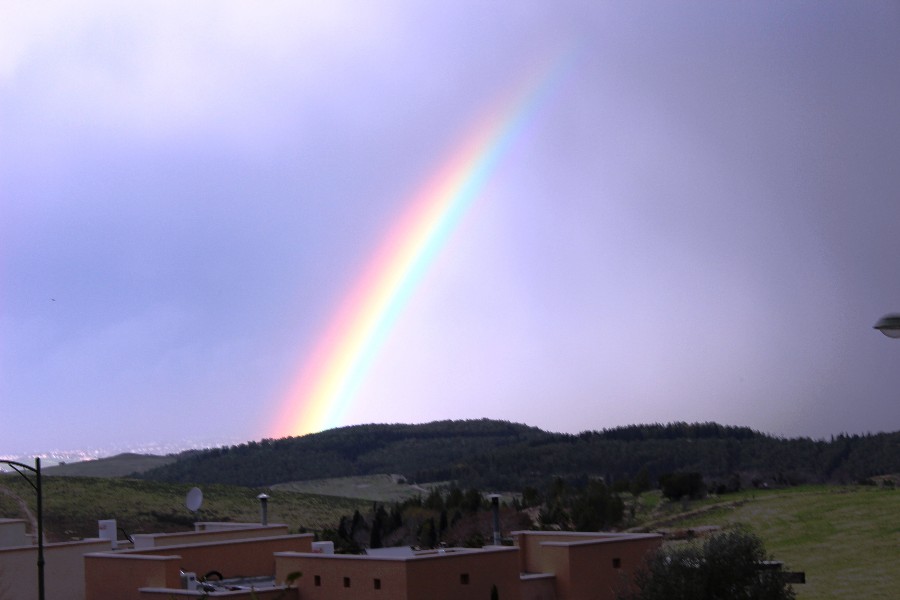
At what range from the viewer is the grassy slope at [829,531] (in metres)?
40.0

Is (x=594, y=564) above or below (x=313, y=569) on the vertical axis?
below

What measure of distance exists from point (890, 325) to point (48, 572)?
21759 mm

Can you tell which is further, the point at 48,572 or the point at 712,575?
the point at 48,572

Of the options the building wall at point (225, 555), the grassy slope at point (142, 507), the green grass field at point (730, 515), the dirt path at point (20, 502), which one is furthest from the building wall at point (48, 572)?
the dirt path at point (20, 502)

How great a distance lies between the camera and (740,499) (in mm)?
61562

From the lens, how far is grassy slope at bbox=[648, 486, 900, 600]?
3995 cm

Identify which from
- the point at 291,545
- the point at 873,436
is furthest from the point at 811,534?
the point at 873,436

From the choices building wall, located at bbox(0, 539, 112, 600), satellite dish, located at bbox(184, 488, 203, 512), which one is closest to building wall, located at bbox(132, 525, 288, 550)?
building wall, located at bbox(0, 539, 112, 600)

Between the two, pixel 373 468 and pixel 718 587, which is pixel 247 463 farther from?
pixel 718 587

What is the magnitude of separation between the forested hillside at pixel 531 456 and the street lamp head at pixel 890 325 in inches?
2389

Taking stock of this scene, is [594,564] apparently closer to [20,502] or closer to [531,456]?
[20,502]

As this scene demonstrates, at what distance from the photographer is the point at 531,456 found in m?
118

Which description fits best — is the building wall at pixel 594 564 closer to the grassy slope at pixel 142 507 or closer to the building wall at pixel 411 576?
the building wall at pixel 411 576

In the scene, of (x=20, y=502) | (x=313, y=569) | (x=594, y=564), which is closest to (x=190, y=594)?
(x=313, y=569)
